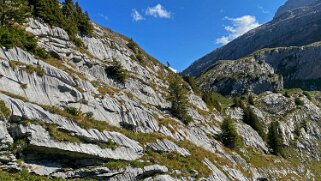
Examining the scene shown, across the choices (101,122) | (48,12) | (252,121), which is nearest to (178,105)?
(101,122)

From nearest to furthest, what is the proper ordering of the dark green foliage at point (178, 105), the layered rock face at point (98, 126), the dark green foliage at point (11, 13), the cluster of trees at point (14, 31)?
the layered rock face at point (98, 126) → the cluster of trees at point (14, 31) → the dark green foliage at point (11, 13) → the dark green foliage at point (178, 105)

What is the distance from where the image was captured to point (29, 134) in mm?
29469

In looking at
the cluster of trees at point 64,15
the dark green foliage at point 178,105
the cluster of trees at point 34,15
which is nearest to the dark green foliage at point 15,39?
the cluster of trees at point 34,15

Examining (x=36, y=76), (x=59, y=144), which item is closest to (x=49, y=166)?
(x=59, y=144)

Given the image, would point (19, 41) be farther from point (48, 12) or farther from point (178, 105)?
point (178, 105)

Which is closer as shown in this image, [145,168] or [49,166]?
[49,166]

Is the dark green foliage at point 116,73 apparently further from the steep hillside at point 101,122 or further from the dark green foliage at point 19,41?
the dark green foliage at point 19,41

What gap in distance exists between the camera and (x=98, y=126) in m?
37.9

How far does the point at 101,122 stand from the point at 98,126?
87.9 inches

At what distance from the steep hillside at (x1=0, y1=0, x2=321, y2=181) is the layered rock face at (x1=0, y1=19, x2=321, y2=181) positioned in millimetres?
116

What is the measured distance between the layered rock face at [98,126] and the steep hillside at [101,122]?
0.12 m

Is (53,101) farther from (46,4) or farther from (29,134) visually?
(46,4)

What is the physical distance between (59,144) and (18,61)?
12.5 meters

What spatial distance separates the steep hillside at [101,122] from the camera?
30645 mm
